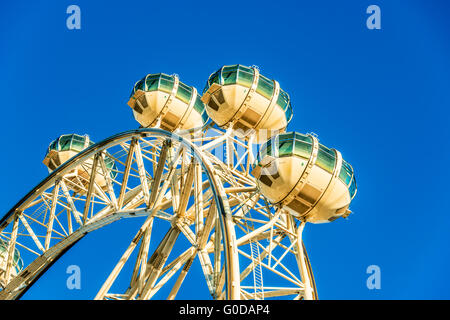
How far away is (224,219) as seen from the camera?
17062 millimetres

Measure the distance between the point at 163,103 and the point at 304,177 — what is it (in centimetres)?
1089

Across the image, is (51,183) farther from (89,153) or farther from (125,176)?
Result: (125,176)

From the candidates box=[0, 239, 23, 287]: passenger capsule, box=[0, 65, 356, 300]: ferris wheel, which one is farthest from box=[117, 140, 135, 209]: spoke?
box=[0, 239, 23, 287]: passenger capsule

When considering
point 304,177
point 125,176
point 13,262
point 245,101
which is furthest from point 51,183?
point 13,262

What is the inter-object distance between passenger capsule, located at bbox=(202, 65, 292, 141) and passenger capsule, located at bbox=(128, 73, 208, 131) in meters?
2.98

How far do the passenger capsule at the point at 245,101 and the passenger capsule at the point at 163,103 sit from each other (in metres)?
2.98

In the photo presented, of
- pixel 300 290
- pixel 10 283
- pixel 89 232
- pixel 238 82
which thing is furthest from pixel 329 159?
pixel 10 283

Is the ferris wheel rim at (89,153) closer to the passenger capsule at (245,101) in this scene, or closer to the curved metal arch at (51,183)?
the curved metal arch at (51,183)

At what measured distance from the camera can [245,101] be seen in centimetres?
2573

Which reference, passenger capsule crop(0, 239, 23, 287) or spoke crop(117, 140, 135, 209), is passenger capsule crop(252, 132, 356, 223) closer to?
spoke crop(117, 140, 135, 209)

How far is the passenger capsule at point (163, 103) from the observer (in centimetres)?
2877
